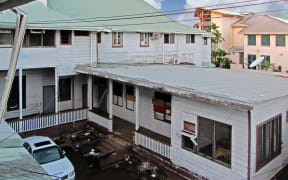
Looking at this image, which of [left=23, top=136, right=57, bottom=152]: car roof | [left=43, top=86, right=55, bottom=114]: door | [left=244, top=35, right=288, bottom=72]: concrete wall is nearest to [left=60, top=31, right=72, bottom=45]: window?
[left=43, top=86, right=55, bottom=114]: door

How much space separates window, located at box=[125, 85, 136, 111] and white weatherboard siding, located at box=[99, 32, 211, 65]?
12.3 ft

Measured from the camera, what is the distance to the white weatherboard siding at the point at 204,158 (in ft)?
29.2

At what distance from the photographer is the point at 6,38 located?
14859 millimetres

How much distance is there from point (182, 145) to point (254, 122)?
316 cm

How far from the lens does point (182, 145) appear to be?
10.9m

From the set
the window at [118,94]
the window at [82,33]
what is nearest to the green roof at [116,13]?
the window at [82,33]

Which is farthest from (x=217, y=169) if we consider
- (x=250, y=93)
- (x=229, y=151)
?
(x=250, y=93)

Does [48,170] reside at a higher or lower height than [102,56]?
lower

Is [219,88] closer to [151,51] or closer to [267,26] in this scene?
[151,51]

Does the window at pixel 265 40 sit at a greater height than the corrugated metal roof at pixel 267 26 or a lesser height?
lesser

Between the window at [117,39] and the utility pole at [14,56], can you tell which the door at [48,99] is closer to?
the window at [117,39]

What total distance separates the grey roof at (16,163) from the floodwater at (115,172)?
10.1 feet

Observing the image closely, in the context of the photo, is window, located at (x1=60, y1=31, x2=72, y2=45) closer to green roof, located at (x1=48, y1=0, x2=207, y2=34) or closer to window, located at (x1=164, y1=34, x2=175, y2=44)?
green roof, located at (x1=48, y1=0, x2=207, y2=34)

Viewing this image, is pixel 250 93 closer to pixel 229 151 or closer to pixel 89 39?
pixel 229 151
